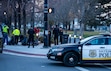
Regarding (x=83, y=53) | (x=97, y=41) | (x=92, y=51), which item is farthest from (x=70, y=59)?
(x=97, y=41)

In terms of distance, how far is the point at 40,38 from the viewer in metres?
29.7

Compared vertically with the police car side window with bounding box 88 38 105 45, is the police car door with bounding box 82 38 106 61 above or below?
below

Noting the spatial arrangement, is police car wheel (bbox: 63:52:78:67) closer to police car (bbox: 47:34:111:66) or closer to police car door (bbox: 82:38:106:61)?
police car (bbox: 47:34:111:66)

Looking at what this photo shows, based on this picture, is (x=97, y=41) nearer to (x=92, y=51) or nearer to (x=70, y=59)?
(x=92, y=51)

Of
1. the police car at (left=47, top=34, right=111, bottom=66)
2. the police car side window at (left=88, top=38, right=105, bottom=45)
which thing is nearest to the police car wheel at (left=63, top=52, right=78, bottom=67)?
the police car at (left=47, top=34, right=111, bottom=66)

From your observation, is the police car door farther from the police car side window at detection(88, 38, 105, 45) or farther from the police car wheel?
the police car wheel

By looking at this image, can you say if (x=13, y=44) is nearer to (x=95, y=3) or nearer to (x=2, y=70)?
(x=2, y=70)

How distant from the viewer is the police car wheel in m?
14.2

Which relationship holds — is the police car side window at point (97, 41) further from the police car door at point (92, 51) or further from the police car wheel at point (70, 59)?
the police car wheel at point (70, 59)

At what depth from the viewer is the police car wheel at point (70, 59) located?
561 inches

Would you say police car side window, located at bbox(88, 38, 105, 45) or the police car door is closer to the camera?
the police car door

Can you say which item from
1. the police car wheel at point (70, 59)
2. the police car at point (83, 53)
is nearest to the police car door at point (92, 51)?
the police car at point (83, 53)

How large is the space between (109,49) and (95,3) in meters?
30.3

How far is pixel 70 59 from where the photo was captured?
1427cm
